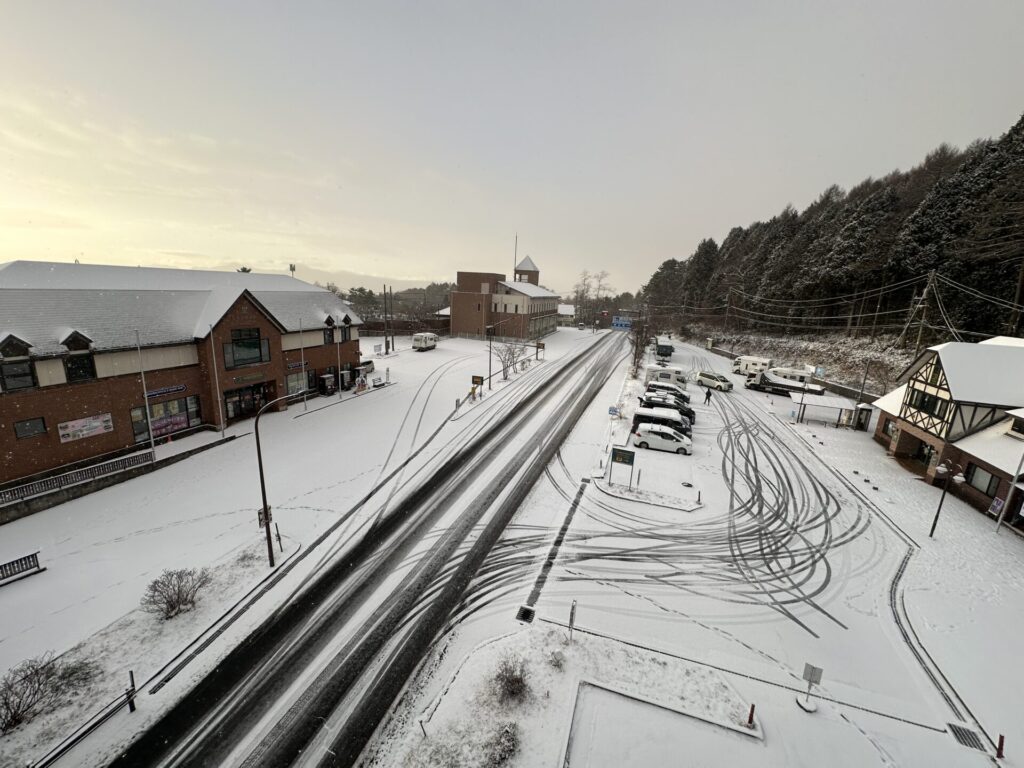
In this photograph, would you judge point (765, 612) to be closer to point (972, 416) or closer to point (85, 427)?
point (972, 416)

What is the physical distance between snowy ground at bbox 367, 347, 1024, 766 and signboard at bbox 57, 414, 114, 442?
70.5ft

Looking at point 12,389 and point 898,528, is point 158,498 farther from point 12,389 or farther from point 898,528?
point 898,528

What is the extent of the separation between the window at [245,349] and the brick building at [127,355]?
70 millimetres

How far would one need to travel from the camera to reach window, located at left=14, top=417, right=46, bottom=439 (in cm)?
1792

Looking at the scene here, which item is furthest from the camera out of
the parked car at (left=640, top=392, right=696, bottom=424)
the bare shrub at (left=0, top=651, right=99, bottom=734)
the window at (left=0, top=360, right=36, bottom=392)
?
the parked car at (left=640, top=392, right=696, bottom=424)

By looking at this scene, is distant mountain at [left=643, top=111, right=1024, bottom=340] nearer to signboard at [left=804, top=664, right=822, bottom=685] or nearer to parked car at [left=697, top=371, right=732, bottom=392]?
parked car at [left=697, top=371, right=732, bottom=392]

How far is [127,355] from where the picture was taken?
21.6m

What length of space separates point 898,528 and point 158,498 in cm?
3342

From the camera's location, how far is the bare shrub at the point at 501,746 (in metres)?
8.58

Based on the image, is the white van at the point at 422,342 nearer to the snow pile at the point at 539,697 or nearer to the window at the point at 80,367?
the window at the point at 80,367

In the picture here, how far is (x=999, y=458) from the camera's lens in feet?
59.7

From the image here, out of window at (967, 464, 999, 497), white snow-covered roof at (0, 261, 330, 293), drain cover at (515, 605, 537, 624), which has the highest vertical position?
white snow-covered roof at (0, 261, 330, 293)

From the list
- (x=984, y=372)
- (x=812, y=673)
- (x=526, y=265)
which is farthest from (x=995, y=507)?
(x=526, y=265)

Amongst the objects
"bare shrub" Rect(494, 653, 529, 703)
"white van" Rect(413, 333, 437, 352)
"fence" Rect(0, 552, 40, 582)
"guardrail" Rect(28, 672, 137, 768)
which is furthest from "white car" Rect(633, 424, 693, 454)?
"white van" Rect(413, 333, 437, 352)
